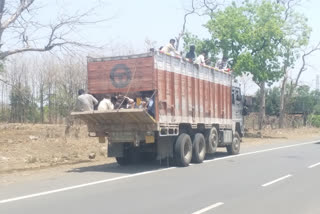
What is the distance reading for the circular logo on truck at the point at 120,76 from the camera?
12.9 meters

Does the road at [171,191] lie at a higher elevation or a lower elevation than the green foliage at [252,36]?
lower

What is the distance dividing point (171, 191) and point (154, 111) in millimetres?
3608

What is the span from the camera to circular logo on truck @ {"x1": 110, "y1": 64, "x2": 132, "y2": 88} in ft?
42.4

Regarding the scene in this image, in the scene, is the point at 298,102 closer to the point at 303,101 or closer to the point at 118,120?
the point at 303,101

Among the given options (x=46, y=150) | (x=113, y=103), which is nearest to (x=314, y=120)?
(x=46, y=150)

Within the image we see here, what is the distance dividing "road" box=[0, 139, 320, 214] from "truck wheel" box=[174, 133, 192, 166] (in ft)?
1.24

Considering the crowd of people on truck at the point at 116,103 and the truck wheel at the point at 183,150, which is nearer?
the crowd of people on truck at the point at 116,103

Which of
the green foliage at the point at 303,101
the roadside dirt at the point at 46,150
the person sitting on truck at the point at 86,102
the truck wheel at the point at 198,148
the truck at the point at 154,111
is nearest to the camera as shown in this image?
the truck at the point at 154,111

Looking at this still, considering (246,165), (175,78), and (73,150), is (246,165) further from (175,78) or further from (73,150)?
(73,150)

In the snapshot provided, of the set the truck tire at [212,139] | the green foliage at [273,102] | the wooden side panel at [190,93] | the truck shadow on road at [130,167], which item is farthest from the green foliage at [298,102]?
the truck shadow on road at [130,167]

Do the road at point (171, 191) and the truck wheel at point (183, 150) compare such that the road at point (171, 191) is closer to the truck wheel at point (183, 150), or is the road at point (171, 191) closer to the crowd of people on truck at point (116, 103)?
the truck wheel at point (183, 150)

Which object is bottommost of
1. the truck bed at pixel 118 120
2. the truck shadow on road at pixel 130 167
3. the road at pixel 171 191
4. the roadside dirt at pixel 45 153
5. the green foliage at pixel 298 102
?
the road at pixel 171 191

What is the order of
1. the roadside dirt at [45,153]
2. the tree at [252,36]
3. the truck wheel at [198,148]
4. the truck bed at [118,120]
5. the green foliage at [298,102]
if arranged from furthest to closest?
the green foliage at [298,102] < the tree at [252,36] < the truck wheel at [198,148] < the roadside dirt at [45,153] < the truck bed at [118,120]

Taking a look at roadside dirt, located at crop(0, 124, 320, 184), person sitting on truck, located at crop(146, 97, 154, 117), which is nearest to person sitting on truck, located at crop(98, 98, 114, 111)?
person sitting on truck, located at crop(146, 97, 154, 117)
